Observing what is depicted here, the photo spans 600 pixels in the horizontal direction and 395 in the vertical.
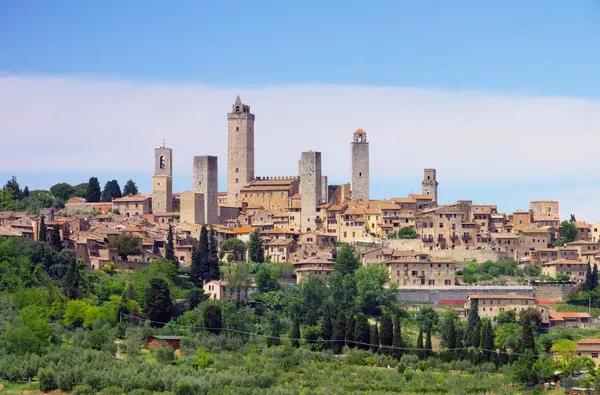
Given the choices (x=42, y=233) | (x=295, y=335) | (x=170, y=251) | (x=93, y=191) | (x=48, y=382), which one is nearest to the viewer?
(x=48, y=382)

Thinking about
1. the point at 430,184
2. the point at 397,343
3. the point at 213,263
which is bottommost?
the point at 397,343

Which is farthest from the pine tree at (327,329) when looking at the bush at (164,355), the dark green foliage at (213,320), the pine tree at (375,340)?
the bush at (164,355)

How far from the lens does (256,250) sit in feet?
211

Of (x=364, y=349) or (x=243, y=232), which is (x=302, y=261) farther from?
(x=364, y=349)

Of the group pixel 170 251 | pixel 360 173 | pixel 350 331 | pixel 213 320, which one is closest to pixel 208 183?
pixel 360 173

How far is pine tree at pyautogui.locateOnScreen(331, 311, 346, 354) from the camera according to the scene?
165ft

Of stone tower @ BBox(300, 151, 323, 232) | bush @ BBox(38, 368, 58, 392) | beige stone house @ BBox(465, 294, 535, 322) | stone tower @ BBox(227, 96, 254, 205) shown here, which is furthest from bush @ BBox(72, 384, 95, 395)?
stone tower @ BBox(227, 96, 254, 205)

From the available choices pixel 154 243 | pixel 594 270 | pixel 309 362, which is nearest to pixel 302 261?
pixel 154 243

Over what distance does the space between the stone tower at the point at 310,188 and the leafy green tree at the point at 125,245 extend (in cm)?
1107

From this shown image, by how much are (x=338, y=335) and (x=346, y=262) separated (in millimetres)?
11161

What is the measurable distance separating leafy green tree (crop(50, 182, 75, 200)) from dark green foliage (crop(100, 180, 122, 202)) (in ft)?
7.80

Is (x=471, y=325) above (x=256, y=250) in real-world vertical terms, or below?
below

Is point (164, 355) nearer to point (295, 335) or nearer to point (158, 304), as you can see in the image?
point (295, 335)

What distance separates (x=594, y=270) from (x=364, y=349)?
557 inches
